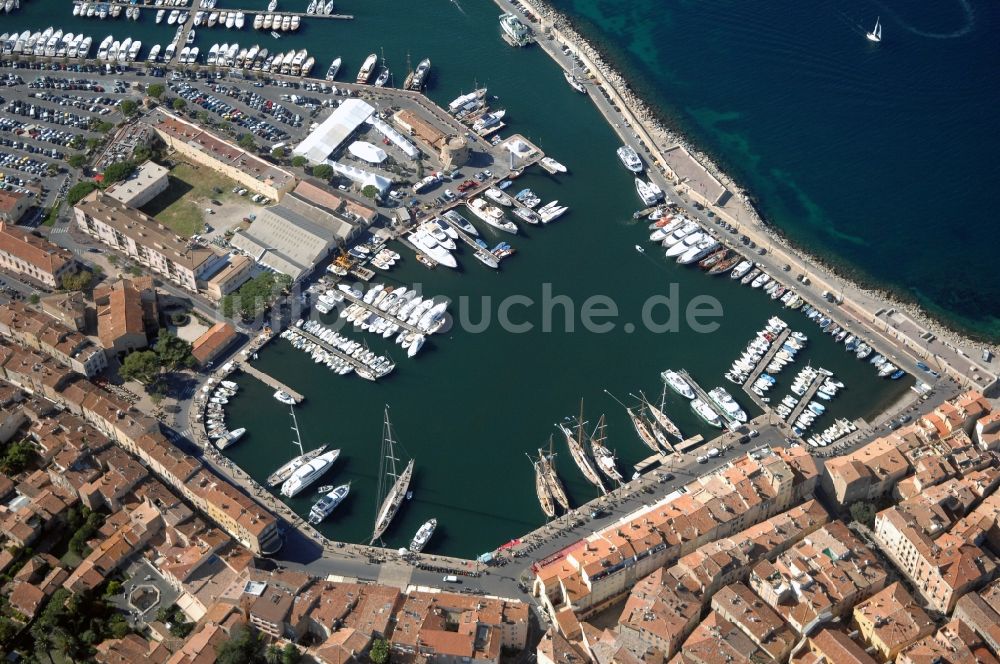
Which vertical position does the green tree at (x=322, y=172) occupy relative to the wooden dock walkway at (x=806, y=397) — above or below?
above

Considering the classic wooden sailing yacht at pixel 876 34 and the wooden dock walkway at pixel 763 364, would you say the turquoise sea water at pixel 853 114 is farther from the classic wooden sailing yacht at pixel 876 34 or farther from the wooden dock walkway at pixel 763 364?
the wooden dock walkway at pixel 763 364

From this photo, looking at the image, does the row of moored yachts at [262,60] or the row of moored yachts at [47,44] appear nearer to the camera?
the row of moored yachts at [262,60]

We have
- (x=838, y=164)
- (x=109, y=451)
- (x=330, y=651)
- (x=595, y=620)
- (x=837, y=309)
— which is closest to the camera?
(x=330, y=651)

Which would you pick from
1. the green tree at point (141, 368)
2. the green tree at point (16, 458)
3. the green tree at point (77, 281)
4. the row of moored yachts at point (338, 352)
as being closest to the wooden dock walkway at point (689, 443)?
the row of moored yachts at point (338, 352)

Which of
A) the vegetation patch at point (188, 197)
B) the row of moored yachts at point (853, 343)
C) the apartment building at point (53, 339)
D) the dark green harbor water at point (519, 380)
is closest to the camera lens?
the dark green harbor water at point (519, 380)

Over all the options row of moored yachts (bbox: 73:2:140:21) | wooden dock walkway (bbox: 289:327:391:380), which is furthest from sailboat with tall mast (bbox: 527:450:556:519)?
row of moored yachts (bbox: 73:2:140:21)

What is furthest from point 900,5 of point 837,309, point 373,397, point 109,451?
point 109,451

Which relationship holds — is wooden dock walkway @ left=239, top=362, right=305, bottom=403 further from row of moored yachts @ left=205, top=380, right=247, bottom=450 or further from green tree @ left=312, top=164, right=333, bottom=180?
green tree @ left=312, top=164, right=333, bottom=180

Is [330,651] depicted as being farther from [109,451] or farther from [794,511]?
[794,511]
